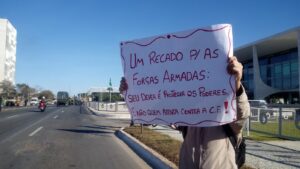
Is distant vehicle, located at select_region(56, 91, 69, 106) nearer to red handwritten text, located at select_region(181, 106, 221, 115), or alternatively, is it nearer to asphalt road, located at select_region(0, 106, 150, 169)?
asphalt road, located at select_region(0, 106, 150, 169)

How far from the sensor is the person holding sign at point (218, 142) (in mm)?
3666

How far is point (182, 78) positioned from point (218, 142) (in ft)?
2.46

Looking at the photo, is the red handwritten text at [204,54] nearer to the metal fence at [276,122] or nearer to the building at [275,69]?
the metal fence at [276,122]

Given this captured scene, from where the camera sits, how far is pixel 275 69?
7131 centimetres

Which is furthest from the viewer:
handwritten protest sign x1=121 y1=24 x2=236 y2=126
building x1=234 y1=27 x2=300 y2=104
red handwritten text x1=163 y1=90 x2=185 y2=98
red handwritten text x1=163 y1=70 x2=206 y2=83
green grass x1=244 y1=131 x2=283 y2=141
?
building x1=234 y1=27 x2=300 y2=104

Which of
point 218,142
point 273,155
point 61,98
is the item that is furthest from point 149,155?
point 61,98

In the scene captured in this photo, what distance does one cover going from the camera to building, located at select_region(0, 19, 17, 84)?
124312 mm

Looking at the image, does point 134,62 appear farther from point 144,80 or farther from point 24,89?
point 24,89

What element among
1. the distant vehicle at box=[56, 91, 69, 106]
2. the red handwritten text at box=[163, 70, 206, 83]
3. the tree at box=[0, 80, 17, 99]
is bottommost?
the red handwritten text at box=[163, 70, 206, 83]

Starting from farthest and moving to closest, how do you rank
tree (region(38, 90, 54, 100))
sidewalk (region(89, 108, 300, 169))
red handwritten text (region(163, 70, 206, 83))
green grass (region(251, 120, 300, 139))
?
1. tree (region(38, 90, 54, 100))
2. green grass (region(251, 120, 300, 139))
3. sidewalk (region(89, 108, 300, 169))
4. red handwritten text (region(163, 70, 206, 83))

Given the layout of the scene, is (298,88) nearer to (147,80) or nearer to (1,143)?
(1,143)

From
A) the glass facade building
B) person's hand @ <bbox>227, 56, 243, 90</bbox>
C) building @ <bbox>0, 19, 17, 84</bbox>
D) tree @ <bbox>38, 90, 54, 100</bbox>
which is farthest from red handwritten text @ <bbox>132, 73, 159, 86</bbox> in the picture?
tree @ <bbox>38, 90, 54, 100</bbox>

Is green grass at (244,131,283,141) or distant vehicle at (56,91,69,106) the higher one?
distant vehicle at (56,91,69,106)

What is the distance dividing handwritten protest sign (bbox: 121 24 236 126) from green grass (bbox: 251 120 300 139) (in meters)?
11.8
